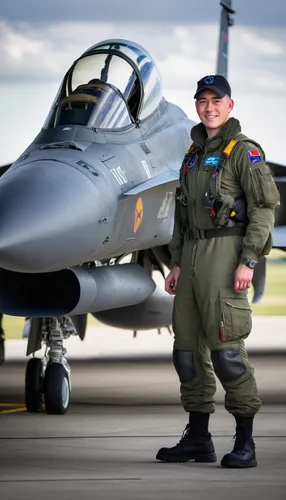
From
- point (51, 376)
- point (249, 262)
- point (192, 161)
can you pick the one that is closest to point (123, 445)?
point (249, 262)

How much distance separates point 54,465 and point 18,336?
1700 centimetres

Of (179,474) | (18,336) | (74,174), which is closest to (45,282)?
(74,174)

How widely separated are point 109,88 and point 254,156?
3148 millimetres

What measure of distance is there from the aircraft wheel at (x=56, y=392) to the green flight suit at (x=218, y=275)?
2.74m

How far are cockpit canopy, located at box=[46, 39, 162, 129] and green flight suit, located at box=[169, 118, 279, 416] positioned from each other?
259 cm

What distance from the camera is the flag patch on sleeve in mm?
6973

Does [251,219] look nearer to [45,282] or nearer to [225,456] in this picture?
[225,456]

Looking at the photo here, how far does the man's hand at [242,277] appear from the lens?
6793mm

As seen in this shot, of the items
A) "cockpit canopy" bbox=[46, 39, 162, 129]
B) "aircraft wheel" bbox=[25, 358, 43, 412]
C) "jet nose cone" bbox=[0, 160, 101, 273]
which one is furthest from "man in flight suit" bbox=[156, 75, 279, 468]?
"aircraft wheel" bbox=[25, 358, 43, 412]

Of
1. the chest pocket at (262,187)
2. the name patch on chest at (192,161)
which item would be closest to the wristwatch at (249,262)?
the chest pocket at (262,187)

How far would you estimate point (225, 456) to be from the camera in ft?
22.3

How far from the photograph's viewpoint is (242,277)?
6.79 m

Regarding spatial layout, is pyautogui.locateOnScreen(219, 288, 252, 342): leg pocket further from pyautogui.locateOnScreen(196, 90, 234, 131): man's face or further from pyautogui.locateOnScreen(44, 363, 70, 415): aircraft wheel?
pyautogui.locateOnScreen(44, 363, 70, 415): aircraft wheel

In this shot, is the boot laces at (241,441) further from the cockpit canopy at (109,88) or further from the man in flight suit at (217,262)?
the cockpit canopy at (109,88)
